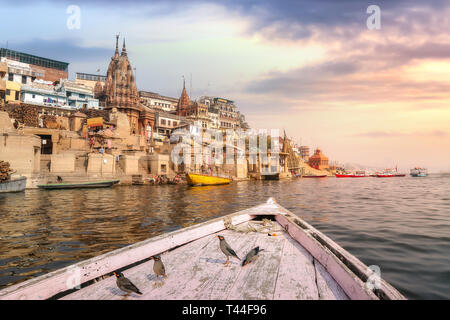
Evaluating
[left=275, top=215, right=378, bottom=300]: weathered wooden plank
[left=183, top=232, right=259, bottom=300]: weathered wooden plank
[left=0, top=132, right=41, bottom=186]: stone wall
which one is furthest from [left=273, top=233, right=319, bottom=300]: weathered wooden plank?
[left=0, top=132, right=41, bottom=186]: stone wall

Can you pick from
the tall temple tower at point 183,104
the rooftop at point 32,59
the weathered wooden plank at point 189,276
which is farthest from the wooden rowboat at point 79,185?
the rooftop at point 32,59

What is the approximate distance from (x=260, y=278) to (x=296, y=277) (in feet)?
1.78

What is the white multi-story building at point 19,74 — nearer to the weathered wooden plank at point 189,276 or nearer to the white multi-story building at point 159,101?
the white multi-story building at point 159,101

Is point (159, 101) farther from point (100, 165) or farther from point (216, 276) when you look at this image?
point (216, 276)

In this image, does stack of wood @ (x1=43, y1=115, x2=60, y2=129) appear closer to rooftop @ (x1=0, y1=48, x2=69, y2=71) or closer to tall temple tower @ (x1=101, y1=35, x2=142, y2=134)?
tall temple tower @ (x1=101, y1=35, x2=142, y2=134)

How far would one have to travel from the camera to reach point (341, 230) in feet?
34.6

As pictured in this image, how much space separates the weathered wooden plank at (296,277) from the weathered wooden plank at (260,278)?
9cm

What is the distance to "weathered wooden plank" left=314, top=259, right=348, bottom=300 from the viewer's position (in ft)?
10.2

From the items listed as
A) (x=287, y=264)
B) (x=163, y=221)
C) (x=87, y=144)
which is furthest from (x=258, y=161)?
(x=287, y=264)

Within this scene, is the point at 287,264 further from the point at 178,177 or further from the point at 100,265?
the point at 178,177

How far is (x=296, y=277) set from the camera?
369 centimetres

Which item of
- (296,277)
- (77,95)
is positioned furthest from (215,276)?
(77,95)

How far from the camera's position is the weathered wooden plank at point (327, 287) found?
310 cm
